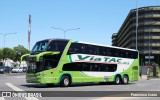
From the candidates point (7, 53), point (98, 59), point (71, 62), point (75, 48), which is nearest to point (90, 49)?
point (98, 59)

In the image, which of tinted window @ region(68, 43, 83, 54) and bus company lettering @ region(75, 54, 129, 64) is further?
bus company lettering @ region(75, 54, 129, 64)

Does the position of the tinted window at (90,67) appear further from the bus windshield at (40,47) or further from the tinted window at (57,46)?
the bus windshield at (40,47)

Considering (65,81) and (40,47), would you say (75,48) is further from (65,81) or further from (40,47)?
(40,47)

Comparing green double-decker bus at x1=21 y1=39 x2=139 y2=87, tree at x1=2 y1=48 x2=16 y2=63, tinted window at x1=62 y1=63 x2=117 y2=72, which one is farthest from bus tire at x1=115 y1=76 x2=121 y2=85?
tree at x1=2 y1=48 x2=16 y2=63

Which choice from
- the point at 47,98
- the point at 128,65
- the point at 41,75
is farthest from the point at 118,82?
the point at 47,98

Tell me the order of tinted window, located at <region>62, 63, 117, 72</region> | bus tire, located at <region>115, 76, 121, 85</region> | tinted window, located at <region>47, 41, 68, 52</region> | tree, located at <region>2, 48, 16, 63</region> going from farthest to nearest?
tree, located at <region>2, 48, 16, 63</region>
bus tire, located at <region>115, 76, 121, 85</region>
tinted window, located at <region>62, 63, 117, 72</region>
tinted window, located at <region>47, 41, 68, 52</region>

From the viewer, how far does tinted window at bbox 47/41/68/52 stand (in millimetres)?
26469

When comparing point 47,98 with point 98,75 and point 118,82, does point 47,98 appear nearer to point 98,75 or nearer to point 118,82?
point 98,75

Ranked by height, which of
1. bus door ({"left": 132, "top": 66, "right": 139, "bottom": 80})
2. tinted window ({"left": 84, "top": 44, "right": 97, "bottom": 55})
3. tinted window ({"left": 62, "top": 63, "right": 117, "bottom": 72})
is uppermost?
tinted window ({"left": 84, "top": 44, "right": 97, "bottom": 55})

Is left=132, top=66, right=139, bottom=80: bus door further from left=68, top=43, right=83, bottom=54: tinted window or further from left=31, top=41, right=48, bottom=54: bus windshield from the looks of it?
left=31, top=41, right=48, bottom=54: bus windshield

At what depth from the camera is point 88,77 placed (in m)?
29.7

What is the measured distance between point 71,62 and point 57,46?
72.4 inches

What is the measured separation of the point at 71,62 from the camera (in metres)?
27.8

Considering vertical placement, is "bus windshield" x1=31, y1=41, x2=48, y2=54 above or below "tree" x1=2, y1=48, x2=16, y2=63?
below
